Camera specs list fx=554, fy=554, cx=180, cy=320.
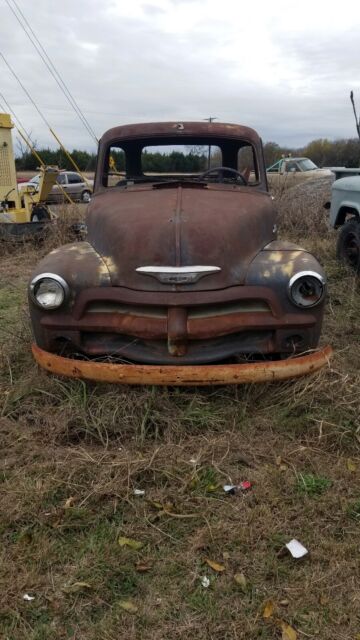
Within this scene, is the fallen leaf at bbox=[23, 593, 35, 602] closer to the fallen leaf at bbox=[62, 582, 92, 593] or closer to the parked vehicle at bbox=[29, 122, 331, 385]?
the fallen leaf at bbox=[62, 582, 92, 593]

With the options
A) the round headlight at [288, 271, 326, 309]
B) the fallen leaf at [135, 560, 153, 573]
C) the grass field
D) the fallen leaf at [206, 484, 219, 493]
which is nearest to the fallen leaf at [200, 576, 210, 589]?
the grass field

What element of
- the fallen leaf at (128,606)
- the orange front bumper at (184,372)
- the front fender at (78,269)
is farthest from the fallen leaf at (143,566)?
the front fender at (78,269)

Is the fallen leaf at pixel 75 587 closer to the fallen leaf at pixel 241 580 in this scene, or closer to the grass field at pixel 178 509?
the grass field at pixel 178 509

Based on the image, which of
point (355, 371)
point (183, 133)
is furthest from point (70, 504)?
point (183, 133)

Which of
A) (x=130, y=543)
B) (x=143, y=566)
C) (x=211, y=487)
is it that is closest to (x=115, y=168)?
(x=211, y=487)

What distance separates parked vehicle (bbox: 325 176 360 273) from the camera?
616 cm

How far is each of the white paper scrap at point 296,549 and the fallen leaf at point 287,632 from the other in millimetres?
338

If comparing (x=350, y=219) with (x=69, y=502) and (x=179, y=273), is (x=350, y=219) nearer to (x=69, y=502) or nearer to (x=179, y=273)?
(x=179, y=273)

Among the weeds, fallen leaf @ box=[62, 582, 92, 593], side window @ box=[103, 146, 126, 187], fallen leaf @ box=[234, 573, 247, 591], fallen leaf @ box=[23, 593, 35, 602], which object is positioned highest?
side window @ box=[103, 146, 126, 187]

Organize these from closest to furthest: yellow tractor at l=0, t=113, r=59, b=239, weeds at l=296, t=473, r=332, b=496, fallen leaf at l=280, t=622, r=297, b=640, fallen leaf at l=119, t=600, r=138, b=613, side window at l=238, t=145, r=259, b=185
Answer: fallen leaf at l=280, t=622, r=297, b=640, fallen leaf at l=119, t=600, r=138, b=613, weeds at l=296, t=473, r=332, b=496, side window at l=238, t=145, r=259, b=185, yellow tractor at l=0, t=113, r=59, b=239

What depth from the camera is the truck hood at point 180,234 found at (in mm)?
3260

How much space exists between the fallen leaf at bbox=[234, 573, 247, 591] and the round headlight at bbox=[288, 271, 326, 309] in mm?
1588

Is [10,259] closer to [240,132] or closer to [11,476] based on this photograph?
[240,132]

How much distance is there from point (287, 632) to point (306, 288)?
189 centimetres
